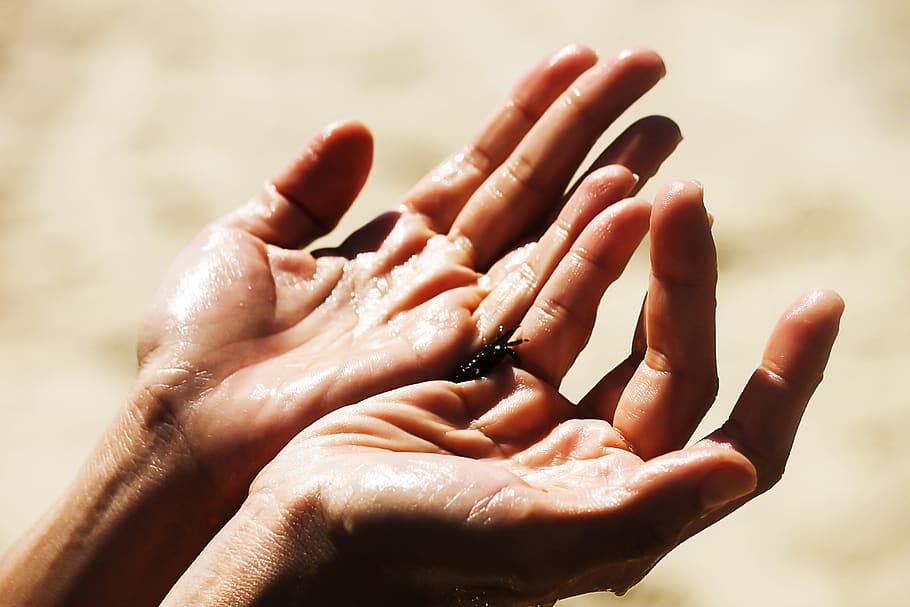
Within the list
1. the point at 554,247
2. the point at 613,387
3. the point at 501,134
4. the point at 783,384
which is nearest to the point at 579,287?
the point at 554,247

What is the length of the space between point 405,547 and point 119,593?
103cm

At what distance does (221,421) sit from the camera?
2.51m

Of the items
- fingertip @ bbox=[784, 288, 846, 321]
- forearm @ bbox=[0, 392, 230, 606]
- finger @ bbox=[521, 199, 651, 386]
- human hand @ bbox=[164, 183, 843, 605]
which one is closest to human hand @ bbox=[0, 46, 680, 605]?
forearm @ bbox=[0, 392, 230, 606]

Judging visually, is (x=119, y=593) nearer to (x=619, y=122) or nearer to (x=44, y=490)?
(x=44, y=490)

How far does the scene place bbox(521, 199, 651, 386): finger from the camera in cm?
249

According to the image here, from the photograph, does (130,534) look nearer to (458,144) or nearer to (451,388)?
(451,388)

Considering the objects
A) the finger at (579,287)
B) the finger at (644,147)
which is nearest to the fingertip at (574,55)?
the finger at (644,147)

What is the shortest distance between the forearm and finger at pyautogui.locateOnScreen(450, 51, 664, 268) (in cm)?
102

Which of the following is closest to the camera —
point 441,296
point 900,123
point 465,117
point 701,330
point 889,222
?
point 701,330

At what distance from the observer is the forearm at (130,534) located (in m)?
2.53

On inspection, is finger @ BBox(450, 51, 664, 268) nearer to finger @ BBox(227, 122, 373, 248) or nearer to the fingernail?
finger @ BBox(227, 122, 373, 248)

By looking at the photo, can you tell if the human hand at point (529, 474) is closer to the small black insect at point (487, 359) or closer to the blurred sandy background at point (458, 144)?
the small black insect at point (487, 359)

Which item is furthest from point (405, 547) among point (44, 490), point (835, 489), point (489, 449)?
point (44, 490)

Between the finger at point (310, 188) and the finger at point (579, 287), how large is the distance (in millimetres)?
827
